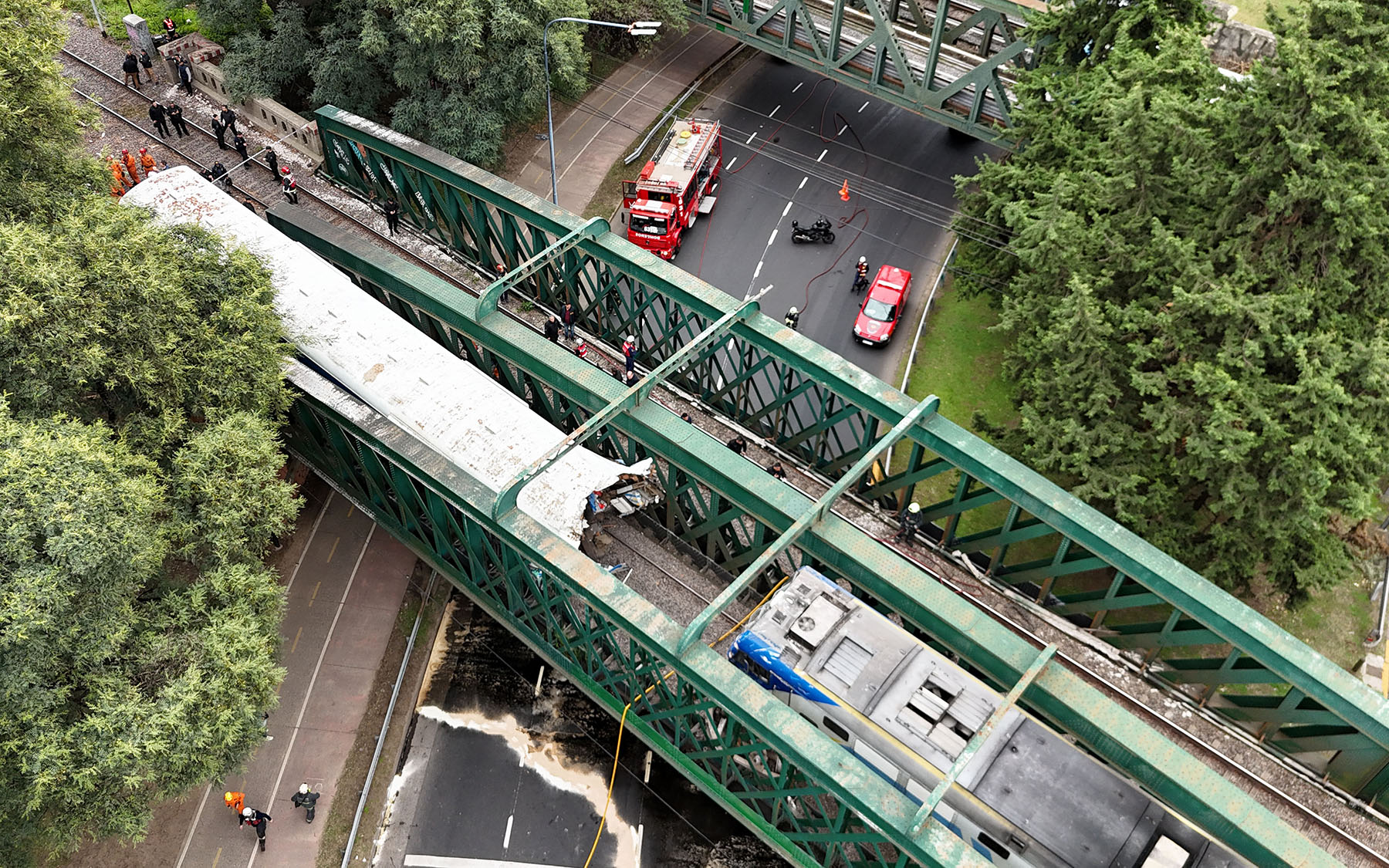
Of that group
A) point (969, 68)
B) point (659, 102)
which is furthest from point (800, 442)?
point (659, 102)

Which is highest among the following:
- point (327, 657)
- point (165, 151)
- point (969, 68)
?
point (969, 68)

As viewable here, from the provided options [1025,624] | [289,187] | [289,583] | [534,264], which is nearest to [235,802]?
[289,583]

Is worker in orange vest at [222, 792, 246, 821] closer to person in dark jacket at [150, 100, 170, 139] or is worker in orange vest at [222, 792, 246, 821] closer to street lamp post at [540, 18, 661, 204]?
street lamp post at [540, 18, 661, 204]

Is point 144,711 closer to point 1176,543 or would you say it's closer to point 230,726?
point 230,726

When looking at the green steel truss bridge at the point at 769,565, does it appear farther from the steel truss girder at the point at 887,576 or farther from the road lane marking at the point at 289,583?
the road lane marking at the point at 289,583

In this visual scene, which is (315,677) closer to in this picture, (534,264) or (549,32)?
(534,264)

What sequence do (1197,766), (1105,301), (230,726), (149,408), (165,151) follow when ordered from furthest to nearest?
(165,151)
(1105,301)
(149,408)
(230,726)
(1197,766)

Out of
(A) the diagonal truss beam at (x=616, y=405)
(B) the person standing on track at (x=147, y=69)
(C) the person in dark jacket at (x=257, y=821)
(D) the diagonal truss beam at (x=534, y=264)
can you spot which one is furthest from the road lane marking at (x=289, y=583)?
(B) the person standing on track at (x=147, y=69)
